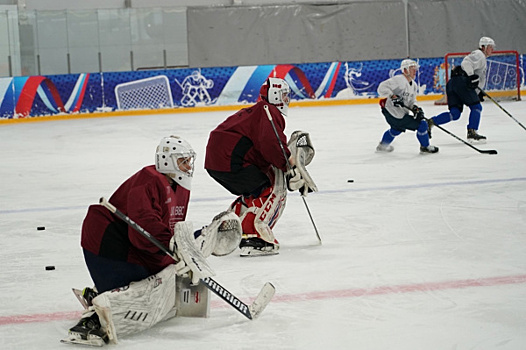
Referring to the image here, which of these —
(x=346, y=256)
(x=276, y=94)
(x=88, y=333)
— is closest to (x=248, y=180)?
A: (x=276, y=94)

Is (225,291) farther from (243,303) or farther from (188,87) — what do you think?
(188,87)

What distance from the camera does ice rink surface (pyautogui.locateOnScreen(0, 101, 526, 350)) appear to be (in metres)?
3.19

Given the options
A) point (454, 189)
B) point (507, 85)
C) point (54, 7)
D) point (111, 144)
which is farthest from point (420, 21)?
point (454, 189)

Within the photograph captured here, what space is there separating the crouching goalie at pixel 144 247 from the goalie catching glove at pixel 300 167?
142 centimetres

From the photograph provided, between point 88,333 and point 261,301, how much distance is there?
2.42 ft

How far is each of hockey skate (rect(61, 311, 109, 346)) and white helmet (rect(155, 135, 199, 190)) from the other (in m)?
0.61

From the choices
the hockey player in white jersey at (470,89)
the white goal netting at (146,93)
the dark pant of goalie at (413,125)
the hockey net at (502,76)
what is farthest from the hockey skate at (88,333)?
the white goal netting at (146,93)

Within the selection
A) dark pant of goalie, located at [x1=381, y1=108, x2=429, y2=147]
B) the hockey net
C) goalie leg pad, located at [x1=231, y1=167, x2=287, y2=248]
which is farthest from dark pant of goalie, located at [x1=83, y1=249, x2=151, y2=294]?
the hockey net

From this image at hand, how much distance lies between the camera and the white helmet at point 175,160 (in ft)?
10.6

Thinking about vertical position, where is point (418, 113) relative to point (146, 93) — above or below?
above

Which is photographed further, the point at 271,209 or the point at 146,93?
the point at 146,93

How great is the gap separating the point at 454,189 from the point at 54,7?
1326 centimetres

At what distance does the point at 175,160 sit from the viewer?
323 centimetres

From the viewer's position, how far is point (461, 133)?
10570 mm
